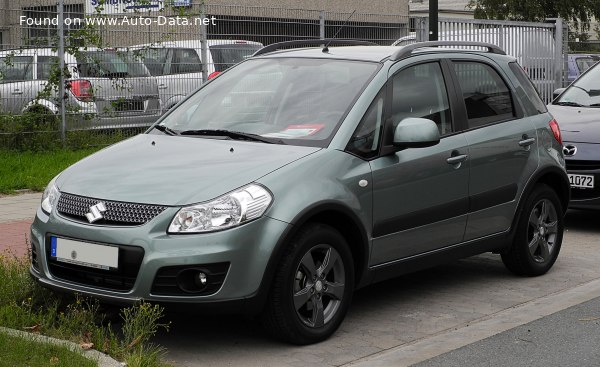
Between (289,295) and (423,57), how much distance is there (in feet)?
7.18

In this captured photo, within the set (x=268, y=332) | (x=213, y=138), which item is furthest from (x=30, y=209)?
(x=268, y=332)

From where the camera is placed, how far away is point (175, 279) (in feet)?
17.5

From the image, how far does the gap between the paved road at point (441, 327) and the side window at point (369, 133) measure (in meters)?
1.09

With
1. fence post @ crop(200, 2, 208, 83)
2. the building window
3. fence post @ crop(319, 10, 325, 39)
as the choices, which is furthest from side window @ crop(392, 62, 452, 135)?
fence post @ crop(319, 10, 325, 39)

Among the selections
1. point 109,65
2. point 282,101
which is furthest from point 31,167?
point 282,101

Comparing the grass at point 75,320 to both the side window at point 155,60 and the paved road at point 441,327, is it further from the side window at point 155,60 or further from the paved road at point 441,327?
the side window at point 155,60

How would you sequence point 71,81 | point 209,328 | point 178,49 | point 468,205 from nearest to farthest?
point 209,328
point 468,205
point 71,81
point 178,49

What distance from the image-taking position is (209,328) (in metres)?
6.20

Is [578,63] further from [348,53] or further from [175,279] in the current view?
[175,279]

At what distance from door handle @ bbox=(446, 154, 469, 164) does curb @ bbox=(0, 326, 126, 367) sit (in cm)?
268

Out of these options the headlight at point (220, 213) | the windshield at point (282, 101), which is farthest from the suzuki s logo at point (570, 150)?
the headlight at point (220, 213)

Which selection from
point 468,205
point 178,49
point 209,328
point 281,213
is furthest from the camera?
point 178,49

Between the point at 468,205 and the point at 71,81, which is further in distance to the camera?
the point at 71,81

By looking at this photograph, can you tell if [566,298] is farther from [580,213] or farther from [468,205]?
[580,213]
